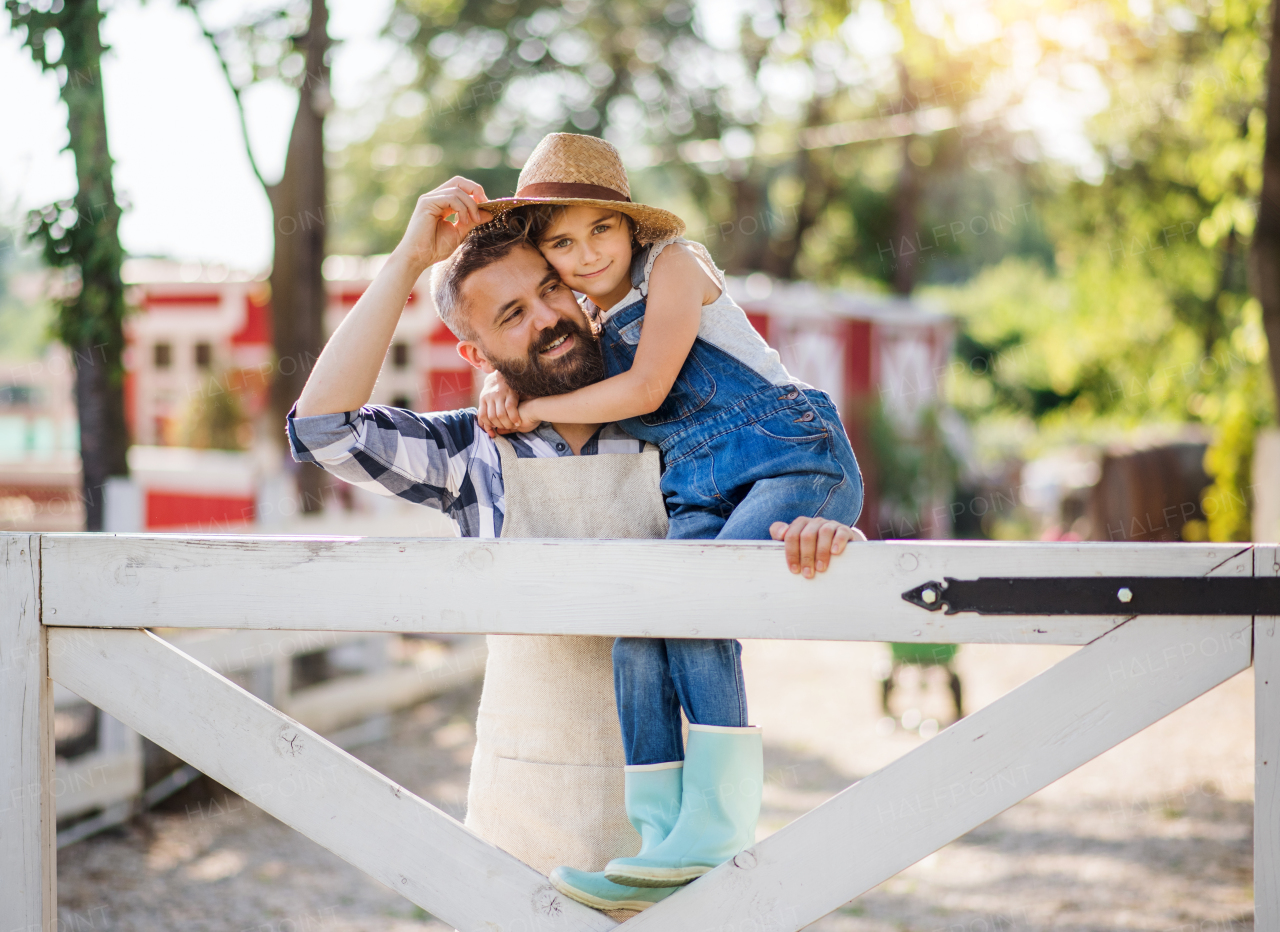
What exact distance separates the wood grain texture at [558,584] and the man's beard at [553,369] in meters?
0.55

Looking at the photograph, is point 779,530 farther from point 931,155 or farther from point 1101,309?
point 931,155

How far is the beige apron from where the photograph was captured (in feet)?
6.65

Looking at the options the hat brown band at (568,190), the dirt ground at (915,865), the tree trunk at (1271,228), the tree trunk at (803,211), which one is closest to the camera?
the hat brown band at (568,190)

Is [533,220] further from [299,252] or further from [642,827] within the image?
[299,252]

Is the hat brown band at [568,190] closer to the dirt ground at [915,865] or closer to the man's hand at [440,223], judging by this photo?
the man's hand at [440,223]

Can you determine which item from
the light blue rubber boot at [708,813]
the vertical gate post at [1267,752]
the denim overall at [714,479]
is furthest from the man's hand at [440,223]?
the vertical gate post at [1267,752]

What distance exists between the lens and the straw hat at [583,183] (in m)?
2.19

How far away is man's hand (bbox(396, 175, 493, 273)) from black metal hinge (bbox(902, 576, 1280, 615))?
1105 millimetres

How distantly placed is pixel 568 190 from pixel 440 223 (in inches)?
10.4

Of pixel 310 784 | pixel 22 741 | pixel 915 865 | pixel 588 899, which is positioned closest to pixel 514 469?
pixel 310 784

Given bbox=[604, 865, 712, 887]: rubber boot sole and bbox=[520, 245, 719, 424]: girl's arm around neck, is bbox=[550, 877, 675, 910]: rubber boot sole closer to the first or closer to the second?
bbox=[604, 865, 712, 887]: rubber boot sole

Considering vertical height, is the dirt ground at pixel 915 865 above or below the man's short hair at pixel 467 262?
below

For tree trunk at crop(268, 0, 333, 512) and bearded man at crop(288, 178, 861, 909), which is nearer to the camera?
bearded man at crop(288, 178, 861, 909)

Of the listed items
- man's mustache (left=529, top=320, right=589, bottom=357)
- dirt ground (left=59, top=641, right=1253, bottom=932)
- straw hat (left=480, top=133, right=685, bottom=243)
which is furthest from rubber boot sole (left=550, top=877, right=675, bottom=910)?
dirt ground (left=59, top=641, right=1253, bottom=932)
